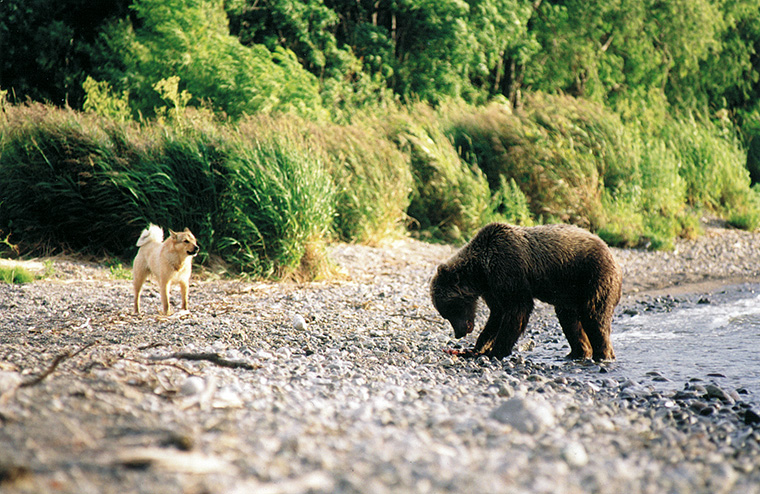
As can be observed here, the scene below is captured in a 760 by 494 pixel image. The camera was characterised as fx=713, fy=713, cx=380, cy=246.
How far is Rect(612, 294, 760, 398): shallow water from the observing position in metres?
6.32

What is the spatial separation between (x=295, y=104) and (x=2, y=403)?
13.6m

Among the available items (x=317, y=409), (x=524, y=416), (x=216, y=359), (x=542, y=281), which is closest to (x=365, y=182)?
(x=542, y=281)

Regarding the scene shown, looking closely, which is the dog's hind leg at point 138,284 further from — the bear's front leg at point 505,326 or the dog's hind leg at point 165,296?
the bear's front leg at point 505,326

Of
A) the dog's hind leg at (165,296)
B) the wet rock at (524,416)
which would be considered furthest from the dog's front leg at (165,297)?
the wet rock at (524,416)

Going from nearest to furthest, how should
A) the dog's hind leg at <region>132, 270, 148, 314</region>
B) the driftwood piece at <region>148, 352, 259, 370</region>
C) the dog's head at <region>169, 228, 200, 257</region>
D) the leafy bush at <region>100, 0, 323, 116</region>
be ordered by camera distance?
the driftwood piece at <region>148, 352, 259, 370</region>
the dog's head at <region>169, 228, 200, 257</region>
the dog's hind leg at <region>132, 270, 148, 314</region>
the leafy bush at <region>100, 0, 323, 116</region>

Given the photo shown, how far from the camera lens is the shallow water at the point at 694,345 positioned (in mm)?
6316

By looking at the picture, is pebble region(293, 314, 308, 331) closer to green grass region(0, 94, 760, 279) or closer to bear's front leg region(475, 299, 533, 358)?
bear's front leg region(475, 299, 533, 358)

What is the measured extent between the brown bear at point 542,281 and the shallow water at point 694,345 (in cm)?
56

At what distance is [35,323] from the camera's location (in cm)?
682

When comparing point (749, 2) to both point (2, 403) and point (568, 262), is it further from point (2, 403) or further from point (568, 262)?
point (2, 403)

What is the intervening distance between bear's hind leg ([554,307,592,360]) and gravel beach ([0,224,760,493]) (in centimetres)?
16

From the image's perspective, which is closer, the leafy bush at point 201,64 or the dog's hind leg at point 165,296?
the dog's hind leg at point 165,296

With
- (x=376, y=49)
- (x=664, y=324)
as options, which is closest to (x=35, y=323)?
(x=664, y=324)

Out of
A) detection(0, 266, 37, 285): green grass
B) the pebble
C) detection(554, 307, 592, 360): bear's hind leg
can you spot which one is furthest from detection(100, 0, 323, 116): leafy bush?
detection(554, 307, 592, 360): bear's hind leg
